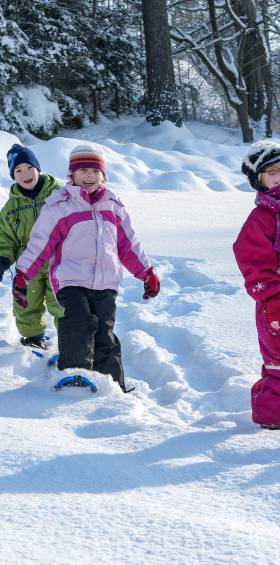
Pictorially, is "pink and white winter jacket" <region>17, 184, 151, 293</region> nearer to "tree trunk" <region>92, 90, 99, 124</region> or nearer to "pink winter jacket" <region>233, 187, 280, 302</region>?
"pink winter jacket" <region>233, 187, 280, 302</region>

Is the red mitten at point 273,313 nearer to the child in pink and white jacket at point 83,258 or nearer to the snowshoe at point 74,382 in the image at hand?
the snowshoe at point 74,382

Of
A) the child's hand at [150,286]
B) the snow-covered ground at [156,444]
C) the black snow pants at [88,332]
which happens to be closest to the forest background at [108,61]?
the snow-covered ground at [156,444]

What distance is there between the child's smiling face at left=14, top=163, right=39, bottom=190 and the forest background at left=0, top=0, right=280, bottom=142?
981 cm

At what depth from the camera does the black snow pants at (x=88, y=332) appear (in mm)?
3156

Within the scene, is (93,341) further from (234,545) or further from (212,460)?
(234,545)

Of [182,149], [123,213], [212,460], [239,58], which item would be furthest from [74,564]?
[239,58]

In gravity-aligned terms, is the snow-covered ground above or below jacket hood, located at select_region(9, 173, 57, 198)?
below

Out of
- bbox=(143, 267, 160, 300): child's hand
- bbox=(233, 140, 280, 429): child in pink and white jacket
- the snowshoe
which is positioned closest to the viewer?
bbox=(233, 140, 280, 429): child in pink and white jacket

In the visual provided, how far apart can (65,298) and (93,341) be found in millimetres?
232

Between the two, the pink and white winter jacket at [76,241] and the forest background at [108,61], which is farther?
the forest background at [108,61]

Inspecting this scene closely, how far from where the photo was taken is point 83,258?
328 cm

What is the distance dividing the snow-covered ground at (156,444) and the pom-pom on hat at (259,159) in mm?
916

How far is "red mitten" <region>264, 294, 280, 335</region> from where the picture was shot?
262 centimetres

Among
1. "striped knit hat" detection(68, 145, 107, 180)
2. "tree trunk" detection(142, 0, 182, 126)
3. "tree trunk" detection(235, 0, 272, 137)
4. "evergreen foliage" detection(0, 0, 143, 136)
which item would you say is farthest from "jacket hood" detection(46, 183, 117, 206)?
"tree trunk" detection(235, 0, 272, 137)
